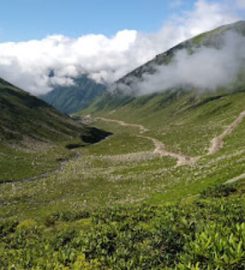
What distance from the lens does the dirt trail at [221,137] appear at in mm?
111562

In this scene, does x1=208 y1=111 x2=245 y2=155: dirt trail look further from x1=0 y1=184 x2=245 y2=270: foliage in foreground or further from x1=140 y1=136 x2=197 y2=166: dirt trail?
x1=0 y1=184 x2=245 y2=270: foliage in foreground

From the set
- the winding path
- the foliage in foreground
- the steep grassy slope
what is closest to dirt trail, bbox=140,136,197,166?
the winding path

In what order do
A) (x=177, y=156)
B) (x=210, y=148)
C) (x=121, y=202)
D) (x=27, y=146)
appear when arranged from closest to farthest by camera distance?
(x=121, y=202) < (x=177, y=156) < (x=210, y=148) < (x=27, y=146)

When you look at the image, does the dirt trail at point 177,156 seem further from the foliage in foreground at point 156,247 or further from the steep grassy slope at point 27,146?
the foliage in foreground at point 156,247

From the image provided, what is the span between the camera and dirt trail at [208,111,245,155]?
111562mm

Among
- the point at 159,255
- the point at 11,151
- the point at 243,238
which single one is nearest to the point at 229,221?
the point at 159,255

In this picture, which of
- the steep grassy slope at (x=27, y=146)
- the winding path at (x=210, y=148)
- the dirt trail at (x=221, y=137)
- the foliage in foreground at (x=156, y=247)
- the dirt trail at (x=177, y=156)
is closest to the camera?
the foliage in foreground at (x=156, y=247)

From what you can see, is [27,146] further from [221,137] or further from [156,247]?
[156,247]

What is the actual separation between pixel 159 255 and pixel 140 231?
595 cm

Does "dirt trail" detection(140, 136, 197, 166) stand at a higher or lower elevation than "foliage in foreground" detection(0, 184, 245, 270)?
lower

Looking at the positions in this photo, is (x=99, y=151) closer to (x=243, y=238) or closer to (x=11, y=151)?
(x=11, y=151)

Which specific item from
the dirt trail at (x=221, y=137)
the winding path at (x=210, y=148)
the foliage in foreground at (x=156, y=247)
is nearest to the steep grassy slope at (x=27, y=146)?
the winding path at (x=210, y=148)

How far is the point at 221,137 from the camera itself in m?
131

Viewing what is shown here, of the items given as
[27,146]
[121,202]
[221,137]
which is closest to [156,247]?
[121,202]
